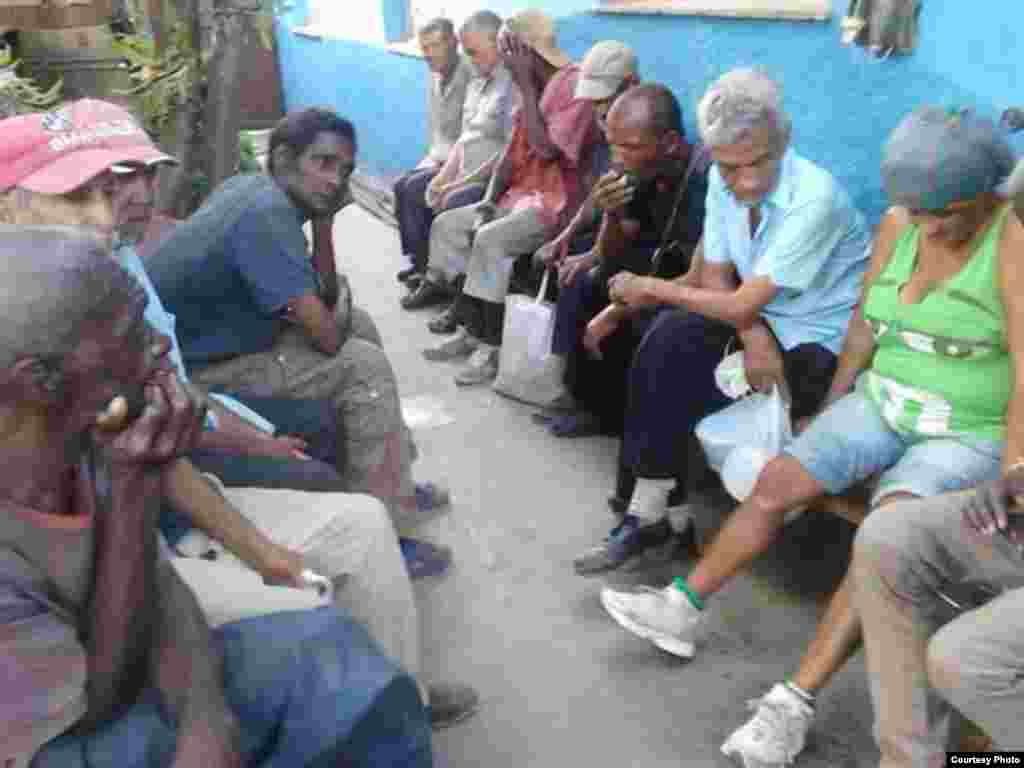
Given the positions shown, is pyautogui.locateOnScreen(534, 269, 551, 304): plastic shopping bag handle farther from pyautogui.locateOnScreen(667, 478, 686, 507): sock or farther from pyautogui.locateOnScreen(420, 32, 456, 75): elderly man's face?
pyautogui.locateOnScreen(420, 32, 456, 75): elderly man's face

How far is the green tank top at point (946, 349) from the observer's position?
2166 millimetres

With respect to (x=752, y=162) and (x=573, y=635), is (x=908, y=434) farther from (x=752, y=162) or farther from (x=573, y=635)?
(x=573, y=635)

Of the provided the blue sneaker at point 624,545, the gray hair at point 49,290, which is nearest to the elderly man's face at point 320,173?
the blue sneaker at point 624,545

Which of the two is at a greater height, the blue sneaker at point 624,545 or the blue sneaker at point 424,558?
the blue sneaker at point 624,545

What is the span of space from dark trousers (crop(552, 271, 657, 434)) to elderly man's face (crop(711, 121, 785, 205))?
→ 837 millimetres

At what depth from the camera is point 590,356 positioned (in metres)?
3.74

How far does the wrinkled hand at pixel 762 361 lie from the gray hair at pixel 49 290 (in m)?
1.85

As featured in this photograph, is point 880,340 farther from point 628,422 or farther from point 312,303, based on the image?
point 312,303

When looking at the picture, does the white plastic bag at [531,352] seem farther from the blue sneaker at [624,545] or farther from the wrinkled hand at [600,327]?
the blue sneaker at [624,545]

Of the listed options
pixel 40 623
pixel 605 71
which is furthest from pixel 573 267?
pixel 40 623

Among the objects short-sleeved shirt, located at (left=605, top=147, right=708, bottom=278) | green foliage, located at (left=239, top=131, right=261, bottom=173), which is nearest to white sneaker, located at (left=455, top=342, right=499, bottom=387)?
short-sleeved shirt, located at (left=605, top=147, right=708, bottom=278)

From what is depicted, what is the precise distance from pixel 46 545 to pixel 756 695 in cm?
175

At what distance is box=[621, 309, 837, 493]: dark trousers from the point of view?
2.93 metres

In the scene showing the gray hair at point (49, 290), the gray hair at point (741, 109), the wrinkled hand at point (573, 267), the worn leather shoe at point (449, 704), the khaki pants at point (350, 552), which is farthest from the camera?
the wrinkled hand at point (573, 267)
